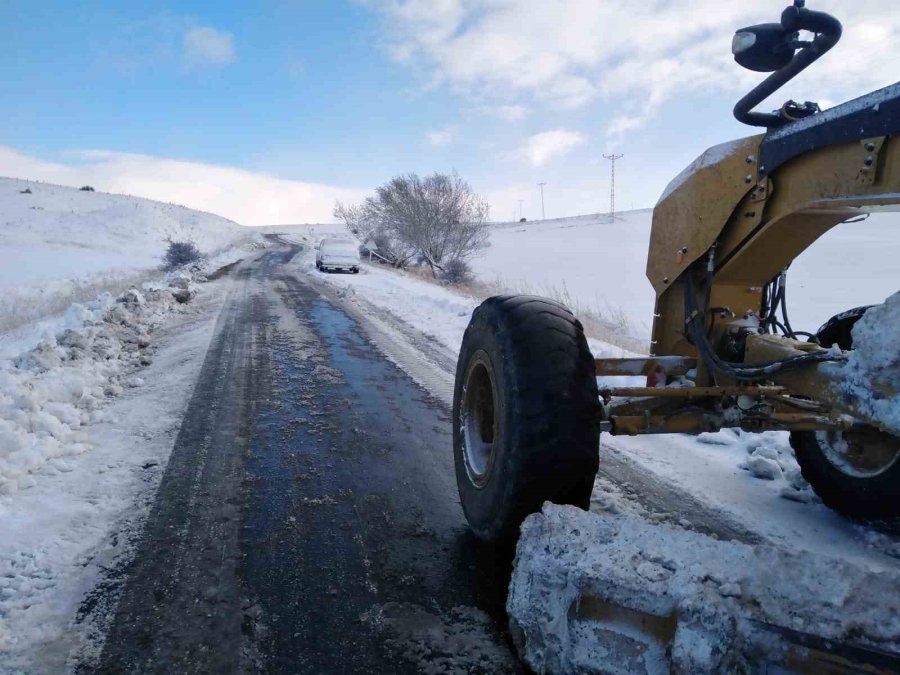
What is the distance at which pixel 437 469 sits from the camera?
4.06m

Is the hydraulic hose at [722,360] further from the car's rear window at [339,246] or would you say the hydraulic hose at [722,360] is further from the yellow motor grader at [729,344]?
the car's rear window at [339,246]

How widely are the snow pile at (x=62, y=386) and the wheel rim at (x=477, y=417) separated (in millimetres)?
2688

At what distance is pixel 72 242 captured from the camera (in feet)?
143

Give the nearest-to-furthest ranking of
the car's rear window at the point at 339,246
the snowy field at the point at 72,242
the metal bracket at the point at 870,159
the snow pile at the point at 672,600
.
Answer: the snow pile at the point at 672,600, the metal bracket at the point at 870,159, the snowy field at the point at 72,242, the car's rear window at the point at 339,246

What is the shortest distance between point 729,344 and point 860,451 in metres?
0.97

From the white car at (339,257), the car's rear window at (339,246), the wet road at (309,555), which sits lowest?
the wet road at (309,555)

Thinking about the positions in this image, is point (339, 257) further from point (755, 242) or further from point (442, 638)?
point (442, 638)

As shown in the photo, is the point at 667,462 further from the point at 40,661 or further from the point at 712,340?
the point at 40,661

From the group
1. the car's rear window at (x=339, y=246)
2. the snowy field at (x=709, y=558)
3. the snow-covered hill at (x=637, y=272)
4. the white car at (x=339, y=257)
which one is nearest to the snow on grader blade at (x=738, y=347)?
the snowy field at (x=709, y=558)

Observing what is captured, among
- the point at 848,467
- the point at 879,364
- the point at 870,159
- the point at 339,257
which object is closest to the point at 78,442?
the point at 879,364

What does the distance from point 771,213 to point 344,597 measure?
2.64 metres

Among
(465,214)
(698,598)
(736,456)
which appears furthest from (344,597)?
(465,214)

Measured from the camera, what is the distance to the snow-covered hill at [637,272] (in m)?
18.0

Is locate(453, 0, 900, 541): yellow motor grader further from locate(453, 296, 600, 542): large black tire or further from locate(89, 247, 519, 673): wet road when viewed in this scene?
locate(89, 247, 519, 673): wet road
